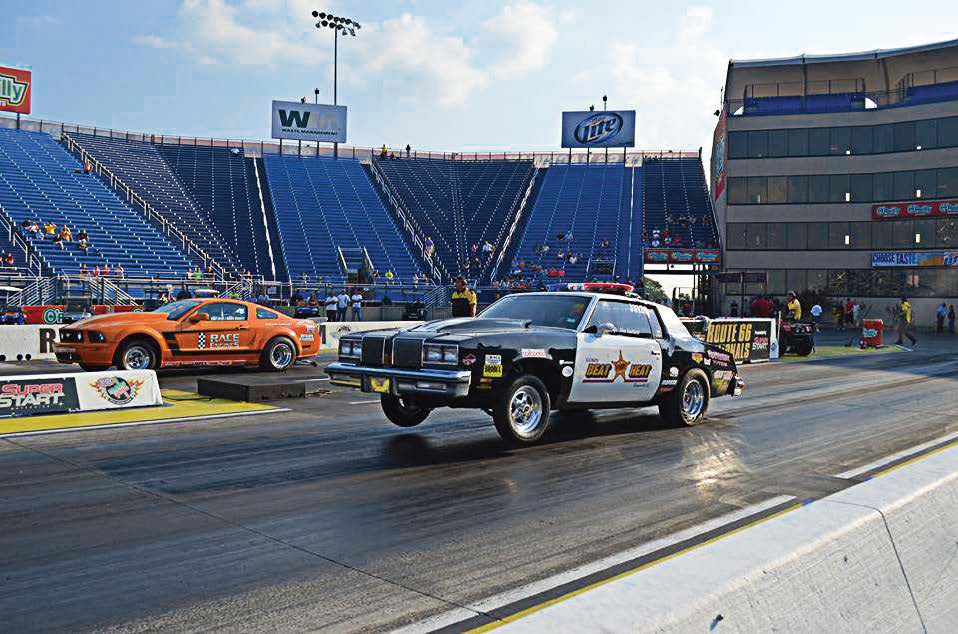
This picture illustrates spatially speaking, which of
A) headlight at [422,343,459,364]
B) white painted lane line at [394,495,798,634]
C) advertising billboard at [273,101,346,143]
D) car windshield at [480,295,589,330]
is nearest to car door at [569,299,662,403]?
car windshield at [480,295,589,330]

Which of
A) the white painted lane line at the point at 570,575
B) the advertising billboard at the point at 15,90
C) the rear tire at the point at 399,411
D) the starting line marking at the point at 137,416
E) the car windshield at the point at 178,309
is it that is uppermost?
the advertising billboard at the point at 15,90

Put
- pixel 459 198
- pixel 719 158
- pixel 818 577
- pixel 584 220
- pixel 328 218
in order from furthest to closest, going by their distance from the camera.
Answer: pixel 459 198 → pixel 719 158 → pixel 584 220 → pixel 328 218 → pixel 818 577

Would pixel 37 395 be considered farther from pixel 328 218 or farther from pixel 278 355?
pixel 328 218

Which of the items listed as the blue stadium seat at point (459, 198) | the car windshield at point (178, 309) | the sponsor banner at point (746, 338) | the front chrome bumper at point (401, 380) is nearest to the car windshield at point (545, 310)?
the front chrome bumper at point (401, 380)

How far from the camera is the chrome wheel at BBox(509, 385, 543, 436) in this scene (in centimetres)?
832

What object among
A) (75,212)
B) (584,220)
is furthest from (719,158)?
(75,212)

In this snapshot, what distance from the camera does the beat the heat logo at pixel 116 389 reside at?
10.9 meters

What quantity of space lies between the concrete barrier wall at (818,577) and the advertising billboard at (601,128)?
208 ft

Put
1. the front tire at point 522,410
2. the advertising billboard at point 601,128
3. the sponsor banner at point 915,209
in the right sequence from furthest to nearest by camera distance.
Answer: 1. the advertising billboard at point 601,128
2. the sponsor banner at point 915,209
3. the front tire at point 522,410

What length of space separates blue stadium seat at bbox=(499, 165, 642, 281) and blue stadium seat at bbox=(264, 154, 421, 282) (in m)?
7.55

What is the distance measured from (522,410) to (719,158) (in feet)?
177

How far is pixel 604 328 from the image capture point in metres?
9.23

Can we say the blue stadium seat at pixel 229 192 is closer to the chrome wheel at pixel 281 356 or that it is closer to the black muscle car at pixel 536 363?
the chrome wheel at pixel 281 356

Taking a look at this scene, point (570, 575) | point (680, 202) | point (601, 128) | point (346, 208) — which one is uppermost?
point (601, 128)
